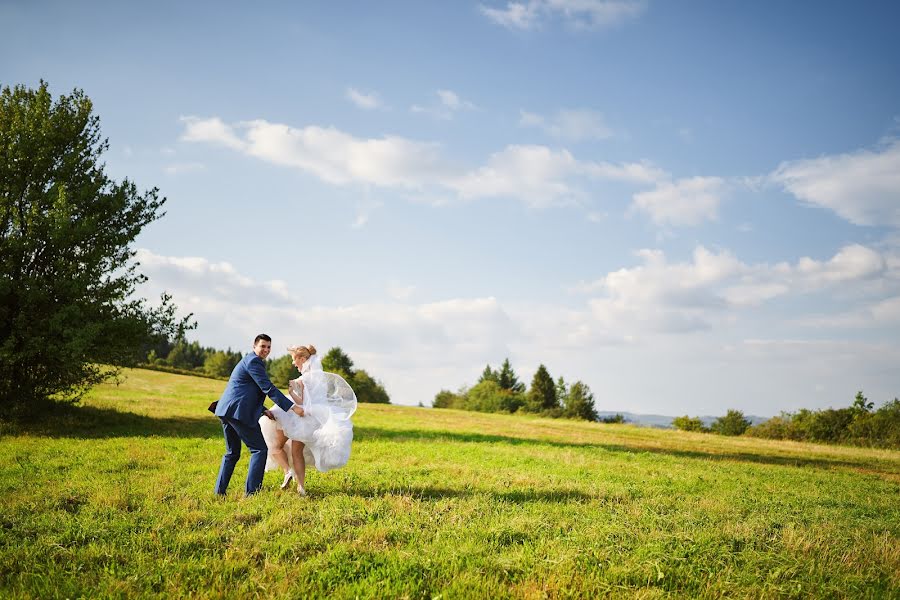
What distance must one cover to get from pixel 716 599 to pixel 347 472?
8419 mm

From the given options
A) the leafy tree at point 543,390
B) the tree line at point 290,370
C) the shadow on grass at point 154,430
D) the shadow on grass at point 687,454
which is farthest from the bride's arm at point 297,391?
the leafy tree at point 543,390

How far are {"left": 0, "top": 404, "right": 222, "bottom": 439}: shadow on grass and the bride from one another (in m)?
9.78

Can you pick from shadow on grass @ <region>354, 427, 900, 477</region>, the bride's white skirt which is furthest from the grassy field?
shadow on grass @ <region>354, 427, 900, 477</region>

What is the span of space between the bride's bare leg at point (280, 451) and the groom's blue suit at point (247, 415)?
1.24 ft

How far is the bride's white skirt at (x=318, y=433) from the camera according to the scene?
9.50m

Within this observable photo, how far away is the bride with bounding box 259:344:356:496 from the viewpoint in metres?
9.52

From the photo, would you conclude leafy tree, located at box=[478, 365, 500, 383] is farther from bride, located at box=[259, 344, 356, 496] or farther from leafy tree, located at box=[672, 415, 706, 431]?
bride, located at box=[259, 344, 356, 496]

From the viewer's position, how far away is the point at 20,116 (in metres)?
18.5

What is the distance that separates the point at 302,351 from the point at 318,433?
1651mm

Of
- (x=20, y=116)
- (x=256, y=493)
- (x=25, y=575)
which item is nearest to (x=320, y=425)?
(x=256, y=493)

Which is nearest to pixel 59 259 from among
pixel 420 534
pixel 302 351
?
pixel 302 351

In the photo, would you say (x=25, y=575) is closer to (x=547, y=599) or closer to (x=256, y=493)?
(x=256, y=493)

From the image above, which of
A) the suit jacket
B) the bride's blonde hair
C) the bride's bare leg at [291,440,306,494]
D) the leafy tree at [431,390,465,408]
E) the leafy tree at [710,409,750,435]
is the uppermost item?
the bride's blonde hair

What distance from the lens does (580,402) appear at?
4466 inches
